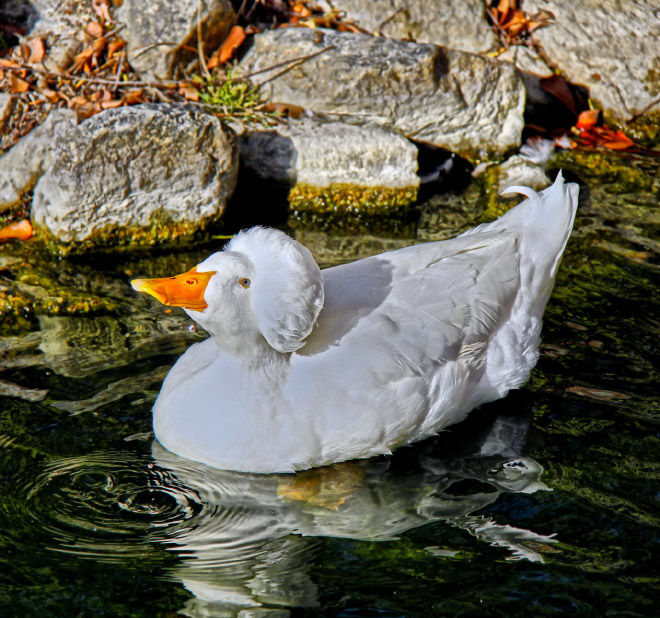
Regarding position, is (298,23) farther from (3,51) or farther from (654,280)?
(654,280)

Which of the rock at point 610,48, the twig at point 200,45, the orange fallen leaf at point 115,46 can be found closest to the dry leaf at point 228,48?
the twig at point 200,45

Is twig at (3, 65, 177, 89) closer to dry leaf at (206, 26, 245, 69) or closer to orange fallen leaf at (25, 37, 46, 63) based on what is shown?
orange fallen leaf at (25, 37, 46, 63)

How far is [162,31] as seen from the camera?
24.3ft

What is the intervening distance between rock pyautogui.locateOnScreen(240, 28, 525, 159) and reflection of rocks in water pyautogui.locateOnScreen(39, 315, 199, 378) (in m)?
2.96

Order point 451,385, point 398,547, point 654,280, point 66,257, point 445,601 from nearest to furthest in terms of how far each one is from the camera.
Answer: point 445,601
point 398,547
point 451,385
point 654,280
point 66,257

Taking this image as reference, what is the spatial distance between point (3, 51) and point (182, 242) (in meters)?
2.71

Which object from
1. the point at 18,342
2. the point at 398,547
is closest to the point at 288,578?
the point at 398,547

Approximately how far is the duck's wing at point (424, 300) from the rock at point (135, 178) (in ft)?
7.44

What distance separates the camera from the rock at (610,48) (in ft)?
26.7

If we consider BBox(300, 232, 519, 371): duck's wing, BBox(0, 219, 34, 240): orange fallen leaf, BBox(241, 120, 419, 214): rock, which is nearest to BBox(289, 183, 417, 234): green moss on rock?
BBox(241, 120, 419, 214): rock

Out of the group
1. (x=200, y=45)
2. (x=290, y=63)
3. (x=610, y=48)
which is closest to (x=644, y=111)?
(x=610, y=48)

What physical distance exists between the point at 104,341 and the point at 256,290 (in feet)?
5.53

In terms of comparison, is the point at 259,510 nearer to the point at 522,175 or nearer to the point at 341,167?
the point at 341,167

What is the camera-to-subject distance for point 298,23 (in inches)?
318
